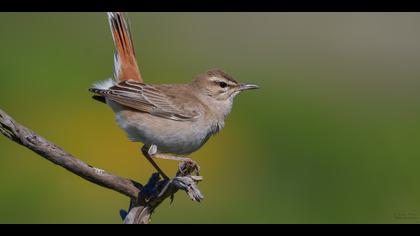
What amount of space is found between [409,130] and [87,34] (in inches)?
344

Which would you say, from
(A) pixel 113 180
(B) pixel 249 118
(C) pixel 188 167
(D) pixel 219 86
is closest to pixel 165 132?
(C) pixel 188 167

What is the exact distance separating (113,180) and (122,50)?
2515mm

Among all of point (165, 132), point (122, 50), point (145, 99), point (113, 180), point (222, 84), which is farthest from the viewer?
point (222, 84)

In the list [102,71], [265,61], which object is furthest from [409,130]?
[102,71]

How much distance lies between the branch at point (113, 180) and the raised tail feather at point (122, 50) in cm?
203

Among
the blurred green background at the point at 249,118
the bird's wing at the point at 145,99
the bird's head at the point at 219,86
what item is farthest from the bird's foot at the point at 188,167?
the blurred green background at the point at 249,118

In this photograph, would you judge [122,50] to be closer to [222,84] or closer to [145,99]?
[145,99]

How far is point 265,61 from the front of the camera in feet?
63.3

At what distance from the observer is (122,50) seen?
7.77 metres

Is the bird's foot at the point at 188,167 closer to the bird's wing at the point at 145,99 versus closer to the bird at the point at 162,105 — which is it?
the bird at the point at 162,105

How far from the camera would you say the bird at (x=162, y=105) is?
23.9 ft

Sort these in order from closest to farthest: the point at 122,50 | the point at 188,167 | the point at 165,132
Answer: the point at 188,167 → the point at 165,132 → the point at 122,50

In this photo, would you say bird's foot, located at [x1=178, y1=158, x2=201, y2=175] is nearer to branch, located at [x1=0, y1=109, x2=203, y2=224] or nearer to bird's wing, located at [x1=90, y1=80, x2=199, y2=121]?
branch, located at [x1=0, y1=109, x2=203, y2=224]

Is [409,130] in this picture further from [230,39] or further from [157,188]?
[157,188]
